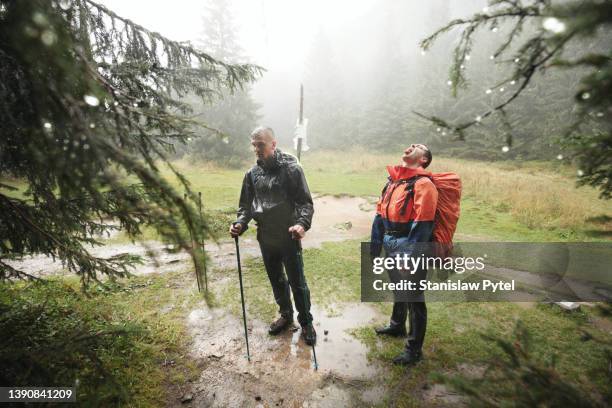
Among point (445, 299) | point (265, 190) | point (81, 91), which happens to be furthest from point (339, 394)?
A: point (81, 91)

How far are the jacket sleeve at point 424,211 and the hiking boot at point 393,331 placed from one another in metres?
1.64

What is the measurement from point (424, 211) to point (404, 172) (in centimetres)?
60

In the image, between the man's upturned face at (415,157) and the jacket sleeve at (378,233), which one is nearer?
the man's upturned face at (415,157)

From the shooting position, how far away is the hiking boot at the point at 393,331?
13.4 feet

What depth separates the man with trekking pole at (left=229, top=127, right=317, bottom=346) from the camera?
3.81 meters

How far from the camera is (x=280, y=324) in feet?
13.9

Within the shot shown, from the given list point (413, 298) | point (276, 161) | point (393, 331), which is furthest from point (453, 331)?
point (276, 161)

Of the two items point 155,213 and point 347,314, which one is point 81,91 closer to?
point 155,213

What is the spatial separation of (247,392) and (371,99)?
39768 millimetres

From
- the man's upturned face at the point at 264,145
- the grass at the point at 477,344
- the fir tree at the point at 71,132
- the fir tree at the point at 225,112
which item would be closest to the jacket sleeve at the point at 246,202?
the man's upturned face at the point at 264,145

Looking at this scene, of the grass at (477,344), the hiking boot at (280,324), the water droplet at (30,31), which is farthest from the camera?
the hiking boot at (280,324)

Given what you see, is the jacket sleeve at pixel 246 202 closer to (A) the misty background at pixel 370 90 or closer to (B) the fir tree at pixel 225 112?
(A) the misty background at pixel 370 90

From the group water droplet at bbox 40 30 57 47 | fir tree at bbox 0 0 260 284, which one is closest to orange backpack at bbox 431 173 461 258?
fir tree at bbox 0 0 260 284

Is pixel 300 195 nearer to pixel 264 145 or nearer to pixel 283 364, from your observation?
pixel 264 145
